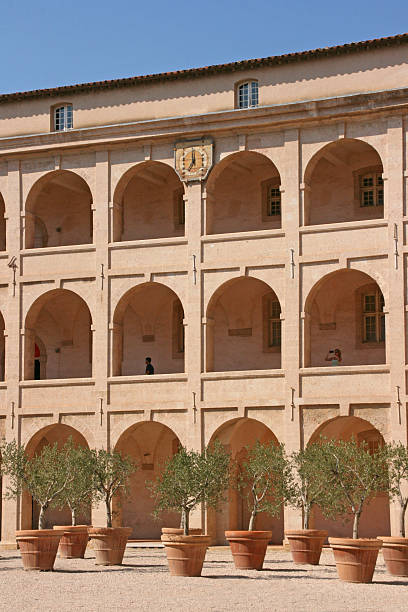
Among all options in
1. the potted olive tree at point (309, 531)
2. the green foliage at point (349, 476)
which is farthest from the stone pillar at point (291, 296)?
the green foliage at point (349, 476)

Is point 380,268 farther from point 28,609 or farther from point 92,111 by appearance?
point 28,609

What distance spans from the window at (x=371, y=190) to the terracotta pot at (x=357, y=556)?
13.6 metres

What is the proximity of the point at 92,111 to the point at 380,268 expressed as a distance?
9681 mm

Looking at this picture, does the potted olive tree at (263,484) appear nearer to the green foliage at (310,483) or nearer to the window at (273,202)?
the green foliage at (310,483)

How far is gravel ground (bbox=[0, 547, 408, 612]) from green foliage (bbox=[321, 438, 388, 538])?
1.49 metres

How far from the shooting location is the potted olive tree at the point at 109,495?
25.8 m

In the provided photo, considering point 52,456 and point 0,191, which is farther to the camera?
point 0,191

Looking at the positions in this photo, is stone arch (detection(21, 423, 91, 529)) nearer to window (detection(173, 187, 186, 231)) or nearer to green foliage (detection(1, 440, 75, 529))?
green foliage (detection(1, 440, 75, 529))

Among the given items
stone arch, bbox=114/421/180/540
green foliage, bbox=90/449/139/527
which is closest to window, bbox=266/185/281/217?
stone arch, bbox=114/421/180/540

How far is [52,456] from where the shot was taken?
2781cm

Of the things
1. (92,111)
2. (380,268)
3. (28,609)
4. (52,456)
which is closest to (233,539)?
(52,456)

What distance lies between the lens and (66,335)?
36.9 m

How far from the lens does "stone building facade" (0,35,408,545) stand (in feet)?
102

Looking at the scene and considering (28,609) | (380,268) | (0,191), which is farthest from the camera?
(0,191)
